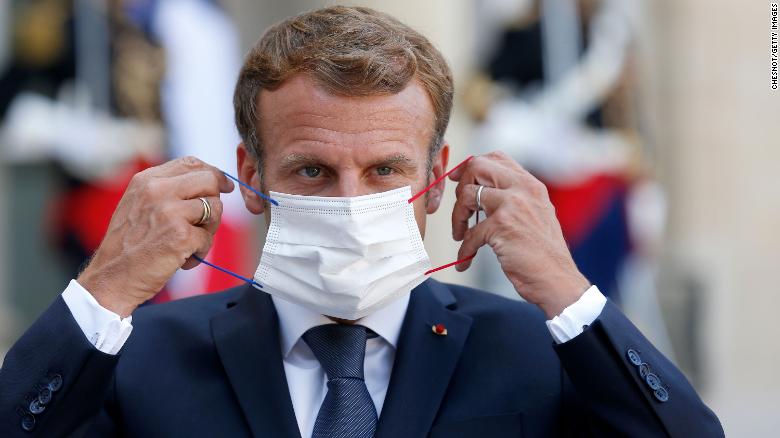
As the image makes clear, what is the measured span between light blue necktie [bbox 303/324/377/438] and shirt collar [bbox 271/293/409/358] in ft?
0.07

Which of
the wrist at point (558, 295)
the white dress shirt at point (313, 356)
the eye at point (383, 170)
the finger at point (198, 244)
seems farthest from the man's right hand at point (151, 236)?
the wrist at point (558, 295)

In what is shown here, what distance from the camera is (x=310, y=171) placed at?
3.19m

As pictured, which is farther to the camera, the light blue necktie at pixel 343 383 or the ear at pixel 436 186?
the ear at pixel 436 186

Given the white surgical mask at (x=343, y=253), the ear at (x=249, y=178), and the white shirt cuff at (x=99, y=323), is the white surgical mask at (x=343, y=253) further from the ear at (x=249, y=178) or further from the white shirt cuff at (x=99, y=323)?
the white shirt cuff at (x=99, y=323)

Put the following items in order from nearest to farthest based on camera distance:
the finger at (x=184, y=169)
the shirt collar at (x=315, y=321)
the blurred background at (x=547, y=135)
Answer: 1. the finger at (x=184, y=169)
2. the shirt collar at (x=315, y=321)
3. the blurred background at (x=547, y=135)

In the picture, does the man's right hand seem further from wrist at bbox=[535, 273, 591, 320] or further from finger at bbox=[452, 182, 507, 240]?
wrist at bbox=[535, 273, 591, 320]

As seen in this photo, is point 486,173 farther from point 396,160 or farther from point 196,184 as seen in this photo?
point 196,184

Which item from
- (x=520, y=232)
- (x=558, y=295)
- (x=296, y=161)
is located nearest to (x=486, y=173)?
(x=520, y=232)

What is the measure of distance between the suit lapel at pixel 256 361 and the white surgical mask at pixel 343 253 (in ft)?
0.48

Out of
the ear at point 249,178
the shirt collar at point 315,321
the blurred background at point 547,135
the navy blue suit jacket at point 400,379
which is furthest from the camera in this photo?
the blurred background at point 547,135

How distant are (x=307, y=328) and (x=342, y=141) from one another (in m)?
0.53

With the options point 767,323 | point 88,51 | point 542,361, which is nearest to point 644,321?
point 767,323

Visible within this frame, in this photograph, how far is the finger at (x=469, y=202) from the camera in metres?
3.19

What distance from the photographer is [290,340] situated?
327 cm
